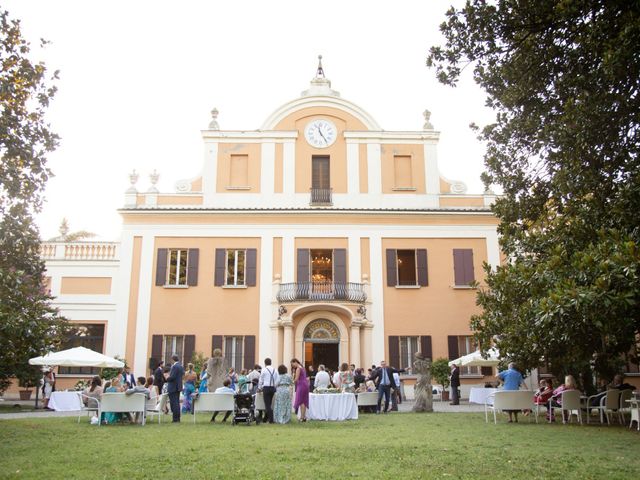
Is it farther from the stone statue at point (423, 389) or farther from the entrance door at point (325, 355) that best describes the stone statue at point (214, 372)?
the entrance door at point (325, 355)

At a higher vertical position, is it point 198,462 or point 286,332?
point 286,332

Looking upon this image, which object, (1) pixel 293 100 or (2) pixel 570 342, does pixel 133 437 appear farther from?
(1) pixel 293 100

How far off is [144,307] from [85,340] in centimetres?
292

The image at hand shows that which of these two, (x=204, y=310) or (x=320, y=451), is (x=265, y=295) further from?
(x=320, y=451)

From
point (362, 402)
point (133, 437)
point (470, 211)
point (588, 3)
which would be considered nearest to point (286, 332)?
point (362, 402)

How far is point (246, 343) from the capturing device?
78.1 ft

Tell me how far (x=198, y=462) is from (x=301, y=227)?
17804 mm

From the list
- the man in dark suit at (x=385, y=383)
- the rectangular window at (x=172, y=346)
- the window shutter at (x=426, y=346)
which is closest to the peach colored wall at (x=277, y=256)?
the rectangular window at (x=172, y=346)

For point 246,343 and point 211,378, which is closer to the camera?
point 211,378

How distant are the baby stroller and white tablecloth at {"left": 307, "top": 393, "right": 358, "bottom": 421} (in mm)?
1590

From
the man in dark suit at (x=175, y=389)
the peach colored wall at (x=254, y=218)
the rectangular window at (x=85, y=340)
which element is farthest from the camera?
the peach colored wall at (x=254, y=218)

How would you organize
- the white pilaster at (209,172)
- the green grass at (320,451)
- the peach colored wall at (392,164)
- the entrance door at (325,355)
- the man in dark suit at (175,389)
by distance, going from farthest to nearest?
the peach colored wall at (392,164), the white pilaster at (209,172), the entrance door at (325,355), the man in dark suit at (175,389), the green grass at (320,451)

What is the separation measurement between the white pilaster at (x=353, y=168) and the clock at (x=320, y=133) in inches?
34.6

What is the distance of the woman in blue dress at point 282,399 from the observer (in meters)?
13.4
